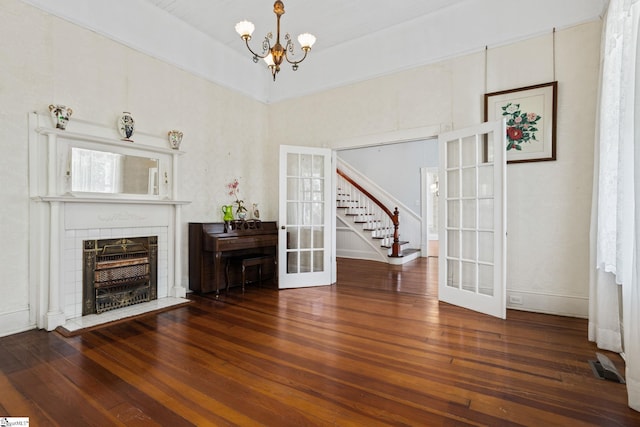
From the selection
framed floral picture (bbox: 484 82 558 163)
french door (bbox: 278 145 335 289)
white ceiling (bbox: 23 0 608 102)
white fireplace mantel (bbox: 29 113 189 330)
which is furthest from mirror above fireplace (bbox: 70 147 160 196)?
framed floral picture (bbox: 484 82 558 163)

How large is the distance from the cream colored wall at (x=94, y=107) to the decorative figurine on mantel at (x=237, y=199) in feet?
0.29

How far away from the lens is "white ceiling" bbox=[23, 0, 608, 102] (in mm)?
3328

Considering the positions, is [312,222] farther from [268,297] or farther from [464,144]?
[464,144]

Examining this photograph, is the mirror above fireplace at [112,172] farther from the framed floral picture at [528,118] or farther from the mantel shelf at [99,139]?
the framed floral picture at [528,118]

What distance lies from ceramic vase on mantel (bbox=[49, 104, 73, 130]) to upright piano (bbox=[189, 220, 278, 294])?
1.74m

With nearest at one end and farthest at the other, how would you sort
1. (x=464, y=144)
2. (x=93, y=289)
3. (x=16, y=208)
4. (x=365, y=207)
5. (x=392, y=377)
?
(x=392, y=377), (x=16, y=208), (x=93, y=289), (x=464, y=144), (x=365, y=207)

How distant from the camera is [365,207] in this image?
311 inches

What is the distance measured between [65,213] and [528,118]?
4888mm

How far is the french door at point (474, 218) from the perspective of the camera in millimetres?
3189

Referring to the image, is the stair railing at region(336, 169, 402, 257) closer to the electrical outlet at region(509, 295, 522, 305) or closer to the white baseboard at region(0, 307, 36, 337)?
the electrical outlet at region(509, 295, 522, 305)

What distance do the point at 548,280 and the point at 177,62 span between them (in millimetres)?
5133

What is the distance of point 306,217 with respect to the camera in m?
4.68

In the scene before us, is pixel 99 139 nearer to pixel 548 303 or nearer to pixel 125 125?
pixel 125 125

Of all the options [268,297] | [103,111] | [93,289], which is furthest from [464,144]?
[93,289]
